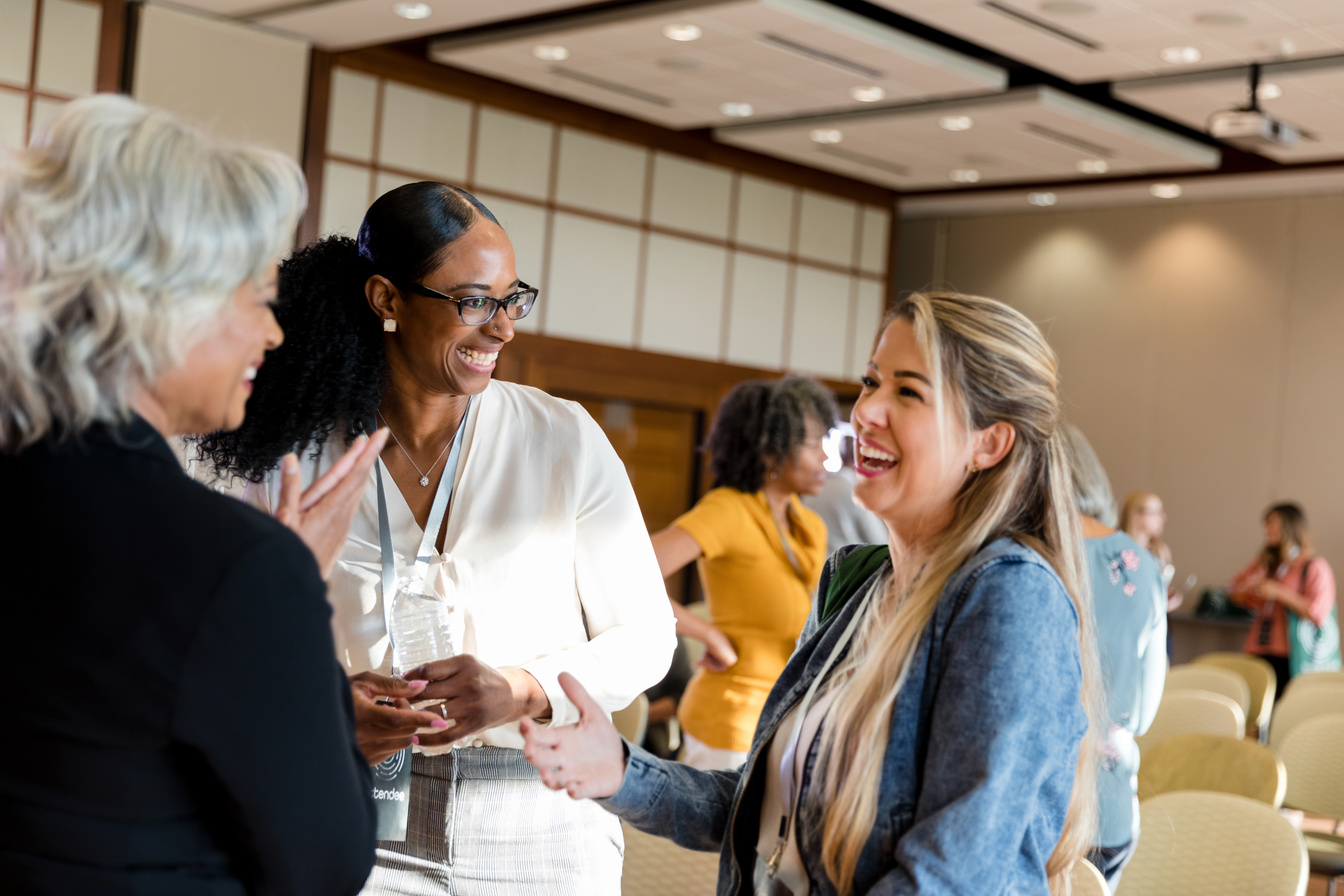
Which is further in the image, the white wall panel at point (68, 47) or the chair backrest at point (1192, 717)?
the white wall panel at point (68, 47)

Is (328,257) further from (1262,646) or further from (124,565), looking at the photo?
(1262,646)

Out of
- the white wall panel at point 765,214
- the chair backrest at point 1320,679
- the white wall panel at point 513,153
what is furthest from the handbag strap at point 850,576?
the white wall panel at point 765,214

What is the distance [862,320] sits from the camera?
1173 cm

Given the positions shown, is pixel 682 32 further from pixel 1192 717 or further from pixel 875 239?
pixel 875 239

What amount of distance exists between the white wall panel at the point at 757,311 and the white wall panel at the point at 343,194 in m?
3.32

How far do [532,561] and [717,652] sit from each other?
194 cm

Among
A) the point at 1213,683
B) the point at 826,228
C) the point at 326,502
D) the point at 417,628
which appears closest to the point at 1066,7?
the point at 1213,683

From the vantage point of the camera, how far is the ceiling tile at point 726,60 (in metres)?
7.31

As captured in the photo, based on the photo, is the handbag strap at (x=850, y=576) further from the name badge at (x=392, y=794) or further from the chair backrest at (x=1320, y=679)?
the chair backrest at (x=1320, y=679)

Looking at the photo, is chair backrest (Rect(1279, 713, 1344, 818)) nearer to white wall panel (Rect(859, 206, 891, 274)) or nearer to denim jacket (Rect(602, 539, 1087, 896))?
denim jacket (Rect(602, 539, 1087, 896))

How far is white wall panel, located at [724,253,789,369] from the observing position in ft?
35.2

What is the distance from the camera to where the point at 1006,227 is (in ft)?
40.6

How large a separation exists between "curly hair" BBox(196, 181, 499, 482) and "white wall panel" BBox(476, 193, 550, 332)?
708 centimetres

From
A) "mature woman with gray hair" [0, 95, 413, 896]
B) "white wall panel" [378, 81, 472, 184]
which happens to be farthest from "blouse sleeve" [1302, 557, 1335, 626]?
"mature woman with gray hair" [0, 95, 413, 896]
